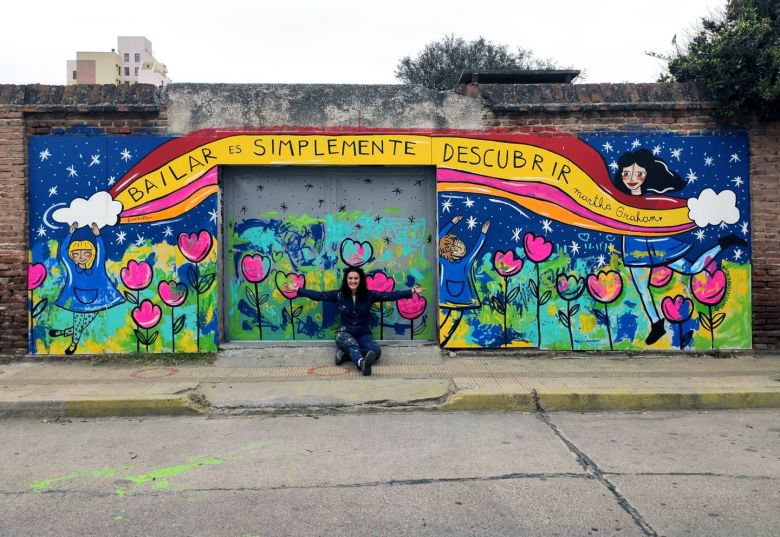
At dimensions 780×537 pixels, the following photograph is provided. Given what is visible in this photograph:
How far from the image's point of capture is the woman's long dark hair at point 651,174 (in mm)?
8203

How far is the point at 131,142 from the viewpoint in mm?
8086

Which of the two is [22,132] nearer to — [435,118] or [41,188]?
[41,188]

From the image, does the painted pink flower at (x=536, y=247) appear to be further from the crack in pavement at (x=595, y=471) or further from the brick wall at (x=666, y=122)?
the crack in pavement at (x=595, y=471)

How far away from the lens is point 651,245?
824cm

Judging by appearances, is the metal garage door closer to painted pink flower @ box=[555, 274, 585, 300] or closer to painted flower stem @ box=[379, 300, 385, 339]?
painted flower stem @ box=[379, 300, 385, 339]

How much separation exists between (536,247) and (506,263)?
17.4 inches

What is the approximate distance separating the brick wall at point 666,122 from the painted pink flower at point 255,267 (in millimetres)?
3435

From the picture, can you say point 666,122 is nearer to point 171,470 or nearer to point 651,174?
point 651,174

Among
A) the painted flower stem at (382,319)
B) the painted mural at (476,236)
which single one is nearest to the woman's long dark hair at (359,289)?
the painted flower stem at (382,319)

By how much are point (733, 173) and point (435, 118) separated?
154 inches

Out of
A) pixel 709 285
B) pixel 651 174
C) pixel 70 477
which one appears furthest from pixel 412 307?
pixel 70 477

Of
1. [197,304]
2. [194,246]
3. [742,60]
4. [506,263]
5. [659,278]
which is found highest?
[742,60]

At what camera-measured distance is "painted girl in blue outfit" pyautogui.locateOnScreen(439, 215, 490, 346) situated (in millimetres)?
8203

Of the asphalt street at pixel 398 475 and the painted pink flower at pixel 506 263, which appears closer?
the asphalt street at pixel 398 475
